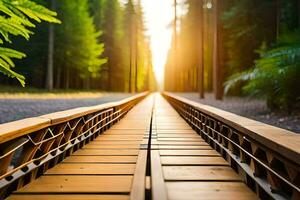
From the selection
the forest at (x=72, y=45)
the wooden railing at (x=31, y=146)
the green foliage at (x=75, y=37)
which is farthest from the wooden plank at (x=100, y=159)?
the green foliage at (x=75, y=37)

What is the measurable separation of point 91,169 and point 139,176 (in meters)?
0.76

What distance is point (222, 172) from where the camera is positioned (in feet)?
13.4

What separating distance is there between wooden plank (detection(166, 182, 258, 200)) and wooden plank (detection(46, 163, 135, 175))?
0.79 m

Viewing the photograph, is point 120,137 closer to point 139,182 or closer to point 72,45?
point 139,182

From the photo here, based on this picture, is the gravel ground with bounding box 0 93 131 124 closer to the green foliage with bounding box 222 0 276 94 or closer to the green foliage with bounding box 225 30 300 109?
the green foliage with bounding box 225 30 300 109

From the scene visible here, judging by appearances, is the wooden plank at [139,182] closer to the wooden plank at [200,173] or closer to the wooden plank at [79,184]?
the wooden plank at [79,184]

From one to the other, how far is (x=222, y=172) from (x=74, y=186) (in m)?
1.70

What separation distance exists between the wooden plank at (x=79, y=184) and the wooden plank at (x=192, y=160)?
0.93 m

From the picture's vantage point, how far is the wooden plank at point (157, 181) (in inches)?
118

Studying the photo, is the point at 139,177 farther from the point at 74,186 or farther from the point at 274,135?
the point at 274,135

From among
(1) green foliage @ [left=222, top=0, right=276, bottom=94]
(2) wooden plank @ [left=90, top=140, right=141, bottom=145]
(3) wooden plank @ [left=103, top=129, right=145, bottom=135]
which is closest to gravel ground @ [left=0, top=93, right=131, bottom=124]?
(3) wooden plank @ [left=103, top=129, right=145, bottom=135]

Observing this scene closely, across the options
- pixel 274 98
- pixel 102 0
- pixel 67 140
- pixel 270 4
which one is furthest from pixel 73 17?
pixel 67 140

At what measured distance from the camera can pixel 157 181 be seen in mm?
3471

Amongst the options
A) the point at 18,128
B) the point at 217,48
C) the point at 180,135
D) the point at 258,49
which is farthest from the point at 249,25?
the point at 18,128
